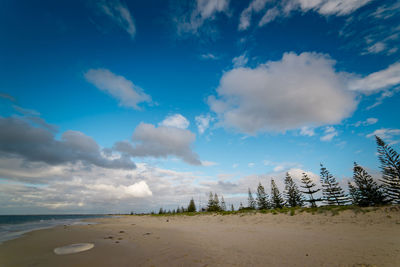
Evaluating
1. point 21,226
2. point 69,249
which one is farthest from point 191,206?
point 69,249

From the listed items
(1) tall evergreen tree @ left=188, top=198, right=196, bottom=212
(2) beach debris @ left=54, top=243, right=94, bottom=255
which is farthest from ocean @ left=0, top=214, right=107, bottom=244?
(1) tall evergreen tree @ left=188, top=198, right=196, bottom=212

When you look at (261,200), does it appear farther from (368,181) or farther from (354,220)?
(354,220)

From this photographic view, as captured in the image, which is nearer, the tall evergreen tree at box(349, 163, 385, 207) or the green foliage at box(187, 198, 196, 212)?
the tall evergreen tree at box(349, 163, 385, 207)

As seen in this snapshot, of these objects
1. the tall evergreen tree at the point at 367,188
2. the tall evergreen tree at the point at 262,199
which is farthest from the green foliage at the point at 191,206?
the tall evergreen tree at the point at 367,188

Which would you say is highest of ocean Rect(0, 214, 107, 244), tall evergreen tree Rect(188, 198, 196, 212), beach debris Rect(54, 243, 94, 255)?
tall evergreen tree Rect(188, 198, 196, 212)

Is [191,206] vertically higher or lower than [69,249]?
higher

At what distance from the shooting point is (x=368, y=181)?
4228 centimetres

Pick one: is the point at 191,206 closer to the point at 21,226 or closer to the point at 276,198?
the point at 276,198

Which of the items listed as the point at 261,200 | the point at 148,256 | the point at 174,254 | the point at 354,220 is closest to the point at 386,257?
the point at 174,254

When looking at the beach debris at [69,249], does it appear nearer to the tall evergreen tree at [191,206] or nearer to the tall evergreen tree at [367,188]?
the tall evergreen tree at [367,188]

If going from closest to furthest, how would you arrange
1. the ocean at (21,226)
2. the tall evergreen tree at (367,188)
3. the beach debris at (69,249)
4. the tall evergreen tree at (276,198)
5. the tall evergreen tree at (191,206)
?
the beach debris at (69,249) → the ocean at (21,226) → the tall evergreen tree at (367,188) → the tall evergreen tree at (276,198) → the tall evergreen tree at (191,206)

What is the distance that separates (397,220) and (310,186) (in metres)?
46.3

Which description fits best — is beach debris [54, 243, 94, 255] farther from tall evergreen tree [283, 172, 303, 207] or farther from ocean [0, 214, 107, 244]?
tall evergreen tree [283, 172, 303, 207]

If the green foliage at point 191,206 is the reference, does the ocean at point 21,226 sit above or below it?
below
